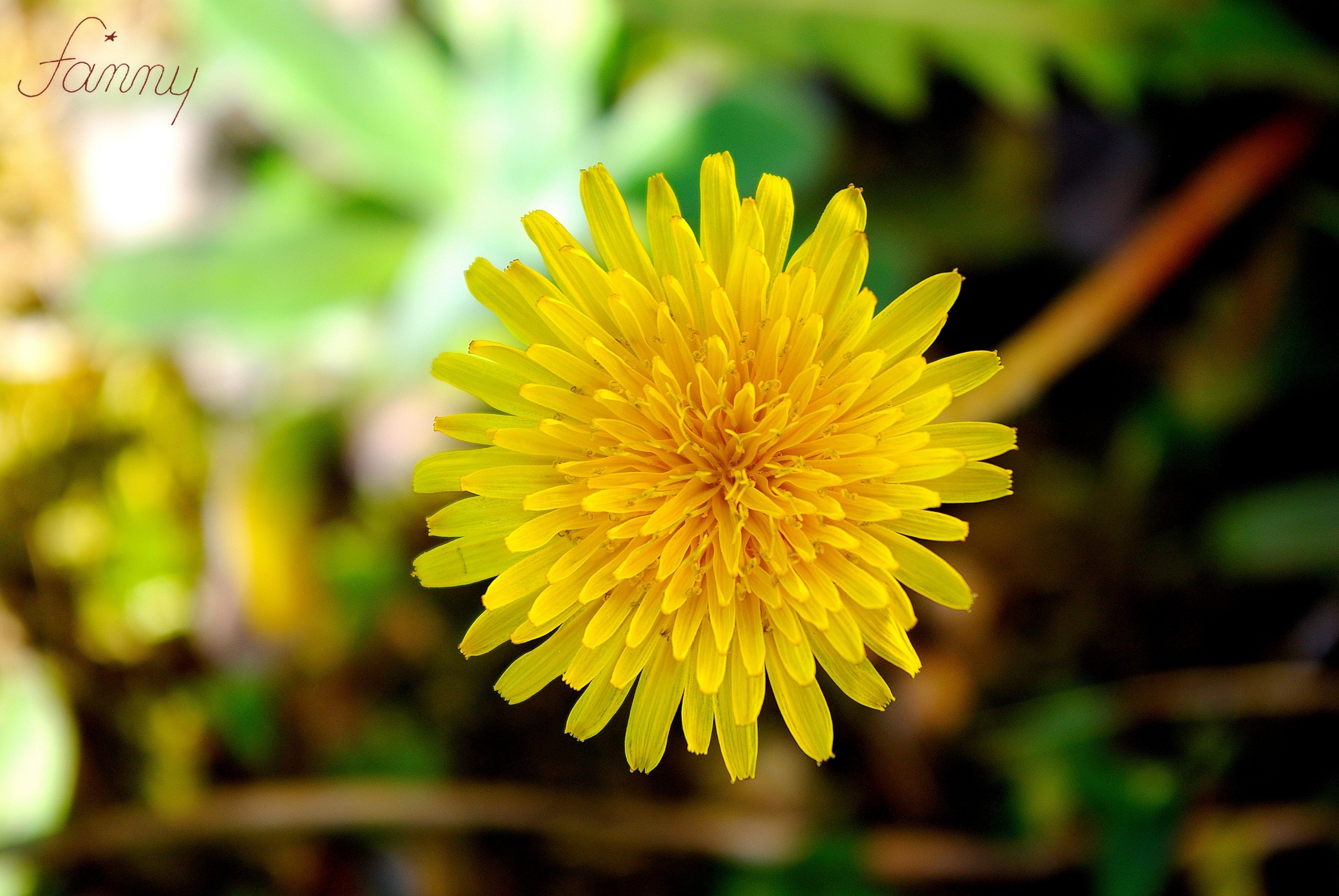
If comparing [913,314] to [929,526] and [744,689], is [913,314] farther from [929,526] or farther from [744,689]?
[744,689]

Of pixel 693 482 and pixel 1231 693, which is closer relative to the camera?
pixel 693 482

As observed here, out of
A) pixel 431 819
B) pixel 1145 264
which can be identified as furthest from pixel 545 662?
pixel 1145 264

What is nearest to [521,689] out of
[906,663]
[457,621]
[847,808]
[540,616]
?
[540,616]

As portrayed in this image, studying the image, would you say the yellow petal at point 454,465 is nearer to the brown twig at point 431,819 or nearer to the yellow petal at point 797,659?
the yellow petal at point 797,659

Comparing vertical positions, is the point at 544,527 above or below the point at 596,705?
above

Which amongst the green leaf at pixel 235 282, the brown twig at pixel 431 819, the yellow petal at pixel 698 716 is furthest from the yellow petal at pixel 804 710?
the green leaf at pixel 235 282

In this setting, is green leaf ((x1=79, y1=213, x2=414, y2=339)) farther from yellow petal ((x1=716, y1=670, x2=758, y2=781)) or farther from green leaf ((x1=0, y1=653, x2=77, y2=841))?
yellow petal ((x1=716, y1=670, x2=758, y2=781))
